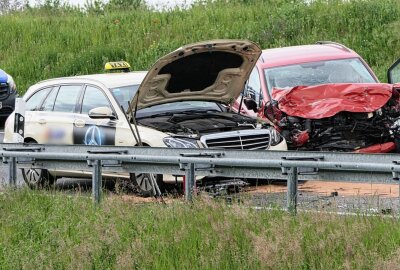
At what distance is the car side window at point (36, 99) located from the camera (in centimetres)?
1783

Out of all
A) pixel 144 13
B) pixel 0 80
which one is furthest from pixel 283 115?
pixel 144 13

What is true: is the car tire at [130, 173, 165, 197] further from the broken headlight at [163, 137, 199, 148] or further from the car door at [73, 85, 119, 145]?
the car door at [73, 85, 119, 145]

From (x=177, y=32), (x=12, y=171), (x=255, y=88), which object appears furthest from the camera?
(x=177, y=32)

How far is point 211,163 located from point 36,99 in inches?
255

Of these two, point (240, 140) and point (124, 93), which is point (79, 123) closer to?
point (124, 93)

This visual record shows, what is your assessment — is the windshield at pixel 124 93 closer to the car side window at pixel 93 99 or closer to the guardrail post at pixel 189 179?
the car side window at pixel 93 99

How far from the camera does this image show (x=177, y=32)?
36125 mm

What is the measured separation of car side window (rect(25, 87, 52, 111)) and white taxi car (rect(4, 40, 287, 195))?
0.56m

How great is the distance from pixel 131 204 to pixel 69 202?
0.97 m

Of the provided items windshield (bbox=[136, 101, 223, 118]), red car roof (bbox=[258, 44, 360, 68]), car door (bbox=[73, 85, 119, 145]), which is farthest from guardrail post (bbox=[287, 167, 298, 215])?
red car roof (bbox=[258, 44, 360, 68])

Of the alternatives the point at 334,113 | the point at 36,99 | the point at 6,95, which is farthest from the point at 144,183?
the point at 6,95

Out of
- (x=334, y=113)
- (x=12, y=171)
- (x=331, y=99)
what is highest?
(x=331, y=99)

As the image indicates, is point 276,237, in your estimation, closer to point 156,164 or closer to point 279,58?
point 156,164

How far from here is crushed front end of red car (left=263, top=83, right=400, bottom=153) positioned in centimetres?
1606
